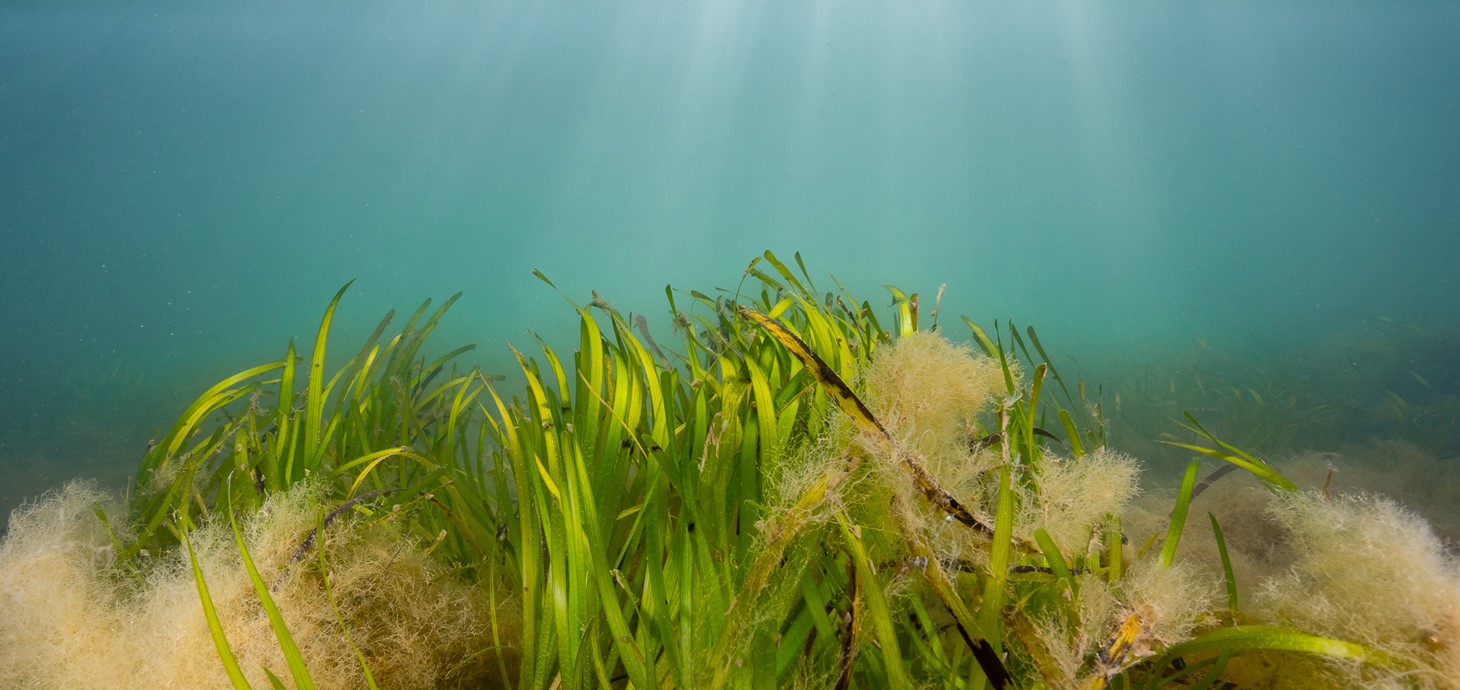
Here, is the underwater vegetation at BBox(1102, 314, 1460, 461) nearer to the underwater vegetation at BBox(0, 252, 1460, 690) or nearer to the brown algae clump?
the underwater vegetation at BBox(0, 252, 1460, 690)

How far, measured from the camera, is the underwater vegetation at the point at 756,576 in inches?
32.8

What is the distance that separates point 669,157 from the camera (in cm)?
4119

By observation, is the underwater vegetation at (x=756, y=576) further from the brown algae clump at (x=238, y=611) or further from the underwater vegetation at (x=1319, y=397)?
the underwater vegetation at (x=1319, y=397)

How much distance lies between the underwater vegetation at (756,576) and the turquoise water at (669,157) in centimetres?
2805

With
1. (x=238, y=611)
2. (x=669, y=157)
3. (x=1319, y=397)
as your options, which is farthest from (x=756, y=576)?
(x=669, y=157)

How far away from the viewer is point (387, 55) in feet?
117

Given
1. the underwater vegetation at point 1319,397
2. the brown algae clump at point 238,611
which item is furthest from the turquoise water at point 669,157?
the brown algae clump at point 238,611

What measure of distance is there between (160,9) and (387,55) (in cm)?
1279

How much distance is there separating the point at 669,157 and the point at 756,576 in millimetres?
42410

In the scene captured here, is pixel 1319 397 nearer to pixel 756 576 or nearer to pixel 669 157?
pixel 756 576

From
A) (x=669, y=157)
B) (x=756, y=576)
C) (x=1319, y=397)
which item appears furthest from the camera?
(x=669, y=157)

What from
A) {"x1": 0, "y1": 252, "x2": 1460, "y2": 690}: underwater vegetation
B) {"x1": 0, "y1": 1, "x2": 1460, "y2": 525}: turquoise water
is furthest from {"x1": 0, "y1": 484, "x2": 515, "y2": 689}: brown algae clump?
{"x1": 0, "y1": 1, "x2": 1460, "y2": 525}: turquoise water

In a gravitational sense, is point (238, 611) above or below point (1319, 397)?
above

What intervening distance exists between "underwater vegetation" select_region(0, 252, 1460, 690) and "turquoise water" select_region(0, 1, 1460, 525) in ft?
92.0
